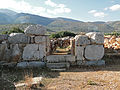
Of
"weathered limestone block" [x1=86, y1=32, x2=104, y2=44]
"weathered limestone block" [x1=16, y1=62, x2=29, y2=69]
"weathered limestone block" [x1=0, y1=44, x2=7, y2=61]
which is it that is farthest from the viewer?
"weathered limestone block" [x1=86, y1=32, x2=104, y2=44]

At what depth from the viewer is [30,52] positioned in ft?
21.2

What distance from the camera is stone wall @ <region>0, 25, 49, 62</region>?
21.0 feet

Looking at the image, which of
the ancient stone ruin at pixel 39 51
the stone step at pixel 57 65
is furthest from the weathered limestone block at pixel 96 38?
the stone step at pixel 57 65

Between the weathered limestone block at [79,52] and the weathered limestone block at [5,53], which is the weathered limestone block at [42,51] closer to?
the weathered limestone block at [5,53]

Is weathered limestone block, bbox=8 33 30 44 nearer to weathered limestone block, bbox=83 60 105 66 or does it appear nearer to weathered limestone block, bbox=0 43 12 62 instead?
weathered limestone block, bbox=0 43 12 62

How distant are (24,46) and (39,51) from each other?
854mm

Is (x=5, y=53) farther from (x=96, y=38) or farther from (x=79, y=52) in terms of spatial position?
(x=96, y=38)

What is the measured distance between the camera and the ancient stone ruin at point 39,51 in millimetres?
6383

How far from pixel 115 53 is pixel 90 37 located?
2358 millimetres

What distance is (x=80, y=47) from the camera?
21.5 feet

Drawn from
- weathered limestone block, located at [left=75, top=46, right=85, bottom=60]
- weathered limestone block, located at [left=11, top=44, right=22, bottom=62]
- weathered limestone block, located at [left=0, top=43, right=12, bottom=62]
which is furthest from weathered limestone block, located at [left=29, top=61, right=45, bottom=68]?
weathered limestone block, located at [left=75, top=46, right=85, bottom=60]

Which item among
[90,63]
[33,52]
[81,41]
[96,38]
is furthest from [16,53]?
[96,38]

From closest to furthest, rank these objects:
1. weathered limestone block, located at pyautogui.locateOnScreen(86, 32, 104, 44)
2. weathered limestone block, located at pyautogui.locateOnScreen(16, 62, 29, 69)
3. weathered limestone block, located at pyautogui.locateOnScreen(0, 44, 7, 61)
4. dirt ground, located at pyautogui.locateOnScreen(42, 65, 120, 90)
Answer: dirt ground, located at pyautogui.locateOnScreen(42, 65, 120, 90) < weathered limestone block, located at pyautogui.locateOnScreen(16, 62, 29, 69) < weathered limestone block, located at pyautogui.locateOnScreen(0, 44, 7, 61) < weathered limestone block, located at pyautogui.locateOnScreen(86, 32, 104, 44)

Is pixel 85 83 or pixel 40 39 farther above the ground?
pixel 40 39
